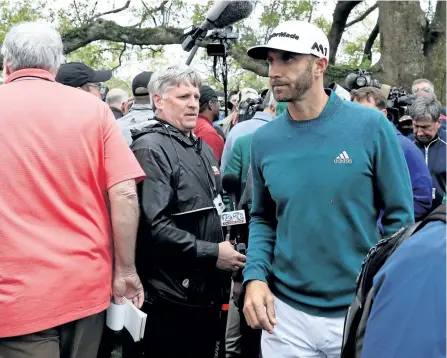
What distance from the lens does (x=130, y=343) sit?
3373 millimetres

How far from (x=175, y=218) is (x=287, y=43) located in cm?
116

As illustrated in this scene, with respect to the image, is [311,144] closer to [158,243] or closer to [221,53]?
[158,243]

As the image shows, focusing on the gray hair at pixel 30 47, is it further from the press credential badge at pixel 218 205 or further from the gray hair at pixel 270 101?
the gray hair at pixel 270 101

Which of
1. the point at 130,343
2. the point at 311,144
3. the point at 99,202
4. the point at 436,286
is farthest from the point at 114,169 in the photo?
the point at 436,286

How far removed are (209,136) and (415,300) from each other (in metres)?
4.58

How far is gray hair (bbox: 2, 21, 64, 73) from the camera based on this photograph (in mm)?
2658

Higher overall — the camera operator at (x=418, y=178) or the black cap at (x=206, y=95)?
the black cap at (x=206, y=95)

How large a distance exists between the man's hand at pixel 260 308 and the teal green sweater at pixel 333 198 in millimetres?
102

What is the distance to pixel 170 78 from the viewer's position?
11.2ft

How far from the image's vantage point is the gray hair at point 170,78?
3422mm

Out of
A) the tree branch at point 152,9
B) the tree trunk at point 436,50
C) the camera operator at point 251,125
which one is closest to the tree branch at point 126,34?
the tree branch at point 152,9

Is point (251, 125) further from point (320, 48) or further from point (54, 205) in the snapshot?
point (54, 205)

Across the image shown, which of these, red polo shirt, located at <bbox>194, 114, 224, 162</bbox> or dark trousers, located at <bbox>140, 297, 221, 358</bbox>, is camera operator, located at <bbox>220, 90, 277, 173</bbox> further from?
dark trousers, located at <bbox>140, 297, 221, 358</bbox>

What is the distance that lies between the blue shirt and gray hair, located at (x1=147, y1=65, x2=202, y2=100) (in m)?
2.43
